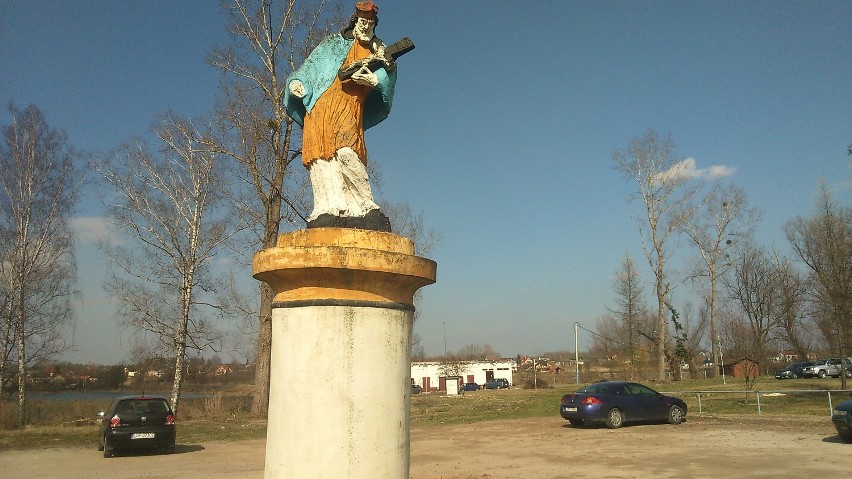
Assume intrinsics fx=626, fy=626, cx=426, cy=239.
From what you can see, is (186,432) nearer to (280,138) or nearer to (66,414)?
(66,414)

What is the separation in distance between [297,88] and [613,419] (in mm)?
14816

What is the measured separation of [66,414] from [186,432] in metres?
6.84

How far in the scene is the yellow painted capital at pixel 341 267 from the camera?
11.0 feet

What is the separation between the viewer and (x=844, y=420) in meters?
12.2

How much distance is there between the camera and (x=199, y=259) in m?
21.3

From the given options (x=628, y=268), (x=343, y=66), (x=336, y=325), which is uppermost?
(x=628, y=268)

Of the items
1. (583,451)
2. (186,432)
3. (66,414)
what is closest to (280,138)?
(186,432)

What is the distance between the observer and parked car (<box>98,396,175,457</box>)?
12891 mm

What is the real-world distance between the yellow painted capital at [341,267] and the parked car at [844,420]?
1220cm

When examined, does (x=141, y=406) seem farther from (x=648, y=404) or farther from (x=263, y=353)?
(x=648, y=404)

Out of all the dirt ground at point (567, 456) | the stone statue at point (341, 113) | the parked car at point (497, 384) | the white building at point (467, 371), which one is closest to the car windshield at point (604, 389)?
the dirt ground at point (567, 456)

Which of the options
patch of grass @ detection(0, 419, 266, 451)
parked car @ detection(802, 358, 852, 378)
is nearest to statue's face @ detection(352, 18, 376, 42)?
patch of grass @ detection(0, 419, 266, 451)

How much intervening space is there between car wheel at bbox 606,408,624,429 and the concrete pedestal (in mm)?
14182

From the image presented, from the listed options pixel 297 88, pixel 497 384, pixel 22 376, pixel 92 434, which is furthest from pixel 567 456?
pixel 497 384
